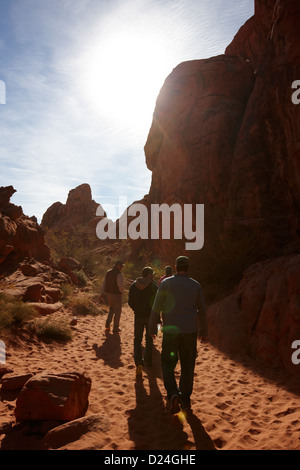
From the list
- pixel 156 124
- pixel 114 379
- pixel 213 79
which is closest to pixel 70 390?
pixel 114 379

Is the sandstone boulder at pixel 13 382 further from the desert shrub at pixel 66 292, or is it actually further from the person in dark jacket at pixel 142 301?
the desert shrub at pixel 66 292

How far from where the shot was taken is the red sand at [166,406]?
3062 millimetres

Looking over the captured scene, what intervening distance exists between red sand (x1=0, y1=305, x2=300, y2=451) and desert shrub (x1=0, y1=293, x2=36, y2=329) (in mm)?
628

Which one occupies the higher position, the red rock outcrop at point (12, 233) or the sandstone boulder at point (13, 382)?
the red rock outcrop at point (12, 233)

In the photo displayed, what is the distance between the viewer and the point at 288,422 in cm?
344

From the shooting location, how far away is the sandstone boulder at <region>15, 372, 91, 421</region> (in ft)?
10.8

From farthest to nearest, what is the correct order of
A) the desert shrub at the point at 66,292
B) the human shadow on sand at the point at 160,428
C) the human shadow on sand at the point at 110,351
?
the desert shrub at the point at 66,292 → the human shadow on sand at the point at 110,351 → the human shadow on sand at the point at 160,428

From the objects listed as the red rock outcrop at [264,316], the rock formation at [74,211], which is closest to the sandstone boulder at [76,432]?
the red rock outcrop at [264,316]

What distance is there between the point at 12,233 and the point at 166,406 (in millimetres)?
9849

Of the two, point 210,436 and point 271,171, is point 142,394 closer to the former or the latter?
point 210,436

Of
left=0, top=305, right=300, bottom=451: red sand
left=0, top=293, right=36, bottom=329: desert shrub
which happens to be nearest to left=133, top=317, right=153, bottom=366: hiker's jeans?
left=0, top=305, right=300, bottom=451: red sand

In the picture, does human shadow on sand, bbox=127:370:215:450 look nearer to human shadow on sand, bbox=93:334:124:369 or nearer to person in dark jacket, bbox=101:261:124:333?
human shadow on sand, bbox=93:334:124:369

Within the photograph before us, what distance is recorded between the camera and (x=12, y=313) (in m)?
6.77

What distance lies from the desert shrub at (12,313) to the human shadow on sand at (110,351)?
1.85 meters
